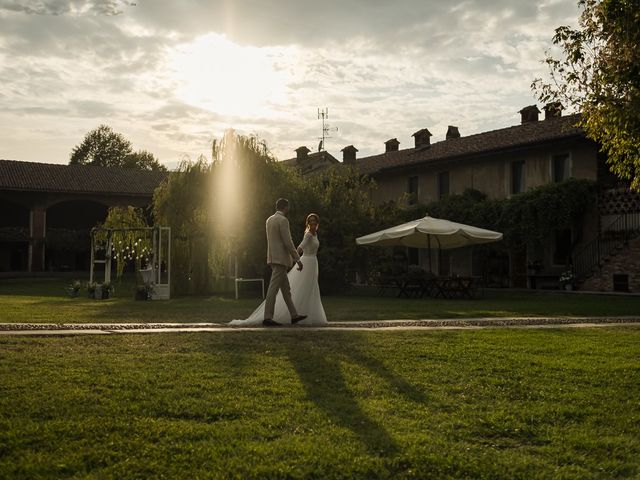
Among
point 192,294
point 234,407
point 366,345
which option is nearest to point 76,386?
point 234,407

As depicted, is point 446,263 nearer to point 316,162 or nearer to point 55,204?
point 316,162

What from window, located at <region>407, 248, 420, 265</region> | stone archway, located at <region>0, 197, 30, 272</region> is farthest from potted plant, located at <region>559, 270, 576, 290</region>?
stone archway, located at <region>0, 197, 30, 272</region>

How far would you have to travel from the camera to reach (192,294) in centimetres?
2245

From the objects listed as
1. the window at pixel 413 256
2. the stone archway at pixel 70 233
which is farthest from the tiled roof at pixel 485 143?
the stone archway at pixel 70 233

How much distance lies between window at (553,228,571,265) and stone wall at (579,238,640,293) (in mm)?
3318

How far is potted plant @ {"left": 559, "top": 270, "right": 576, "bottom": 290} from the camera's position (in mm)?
25406

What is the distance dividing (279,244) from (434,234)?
1039 centimetres

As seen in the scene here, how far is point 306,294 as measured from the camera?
11.7m

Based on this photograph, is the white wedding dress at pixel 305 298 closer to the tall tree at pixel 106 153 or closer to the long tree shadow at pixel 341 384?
the long tree shadow at pixel 341 384

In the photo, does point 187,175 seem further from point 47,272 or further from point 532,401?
point 47,272

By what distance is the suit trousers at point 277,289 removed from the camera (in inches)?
426

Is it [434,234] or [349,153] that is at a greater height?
[349,153]

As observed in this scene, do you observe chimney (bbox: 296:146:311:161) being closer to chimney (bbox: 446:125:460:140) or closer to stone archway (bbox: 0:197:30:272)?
chimney (bbox: 446:125:460:140)

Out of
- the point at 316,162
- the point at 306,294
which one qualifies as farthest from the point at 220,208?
the point at 316,162
